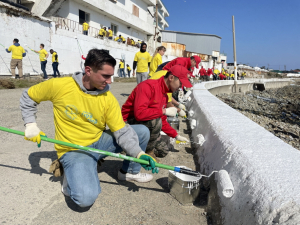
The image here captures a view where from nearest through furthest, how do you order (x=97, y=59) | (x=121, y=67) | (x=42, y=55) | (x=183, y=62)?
1. (x=97, y=59)
2. (x=183, y=62)
3. (x=42, y=55)
4. (x=121, y=67)

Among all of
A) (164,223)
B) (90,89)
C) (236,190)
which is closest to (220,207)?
(236,190)

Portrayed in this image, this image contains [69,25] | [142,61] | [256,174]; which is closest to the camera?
[256,174]

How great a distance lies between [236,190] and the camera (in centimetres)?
170

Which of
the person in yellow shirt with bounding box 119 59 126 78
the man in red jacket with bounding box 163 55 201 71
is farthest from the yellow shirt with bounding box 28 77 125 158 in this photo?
the person in yellow shirt with bounding box 119 59 126 78

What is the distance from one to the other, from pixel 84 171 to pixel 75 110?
59 centimetres

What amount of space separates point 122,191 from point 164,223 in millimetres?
649

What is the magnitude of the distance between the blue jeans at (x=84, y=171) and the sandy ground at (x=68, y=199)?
0.19 m

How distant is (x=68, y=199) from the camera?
2.27 m

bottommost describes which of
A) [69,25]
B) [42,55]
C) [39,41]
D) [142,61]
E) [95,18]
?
[142,61]

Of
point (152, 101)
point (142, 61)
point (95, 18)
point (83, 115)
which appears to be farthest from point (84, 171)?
point (95, 18)

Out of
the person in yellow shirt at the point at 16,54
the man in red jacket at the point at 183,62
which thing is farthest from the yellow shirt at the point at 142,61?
the person in yellow shirt at the point at 16,54

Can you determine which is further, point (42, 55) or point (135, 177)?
point (42, 55)

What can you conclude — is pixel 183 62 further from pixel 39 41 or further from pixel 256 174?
pixel 39 41

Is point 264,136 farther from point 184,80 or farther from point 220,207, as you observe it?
point 184,80
